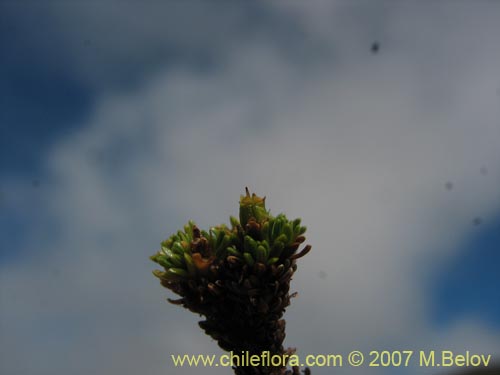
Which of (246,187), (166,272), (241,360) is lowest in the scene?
(241,360)

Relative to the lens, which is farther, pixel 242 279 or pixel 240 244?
pixel 240 244

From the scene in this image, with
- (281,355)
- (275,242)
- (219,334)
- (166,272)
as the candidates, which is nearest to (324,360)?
(281,355)

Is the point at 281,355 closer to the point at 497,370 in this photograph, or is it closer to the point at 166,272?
the point at 166,272

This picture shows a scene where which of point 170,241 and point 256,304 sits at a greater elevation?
point 170,241

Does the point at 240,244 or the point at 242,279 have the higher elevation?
the point at 240,244

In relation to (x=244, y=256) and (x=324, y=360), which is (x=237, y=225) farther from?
(x=324, y=360)

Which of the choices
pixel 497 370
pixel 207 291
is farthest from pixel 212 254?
pixel 497 370

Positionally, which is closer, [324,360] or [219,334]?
[219,334]

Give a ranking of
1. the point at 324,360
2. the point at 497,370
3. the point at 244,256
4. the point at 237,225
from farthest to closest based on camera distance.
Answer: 1. the point at 497,370
2. the point at 324,360
3. the point at 237,225
4. the point at 244,256

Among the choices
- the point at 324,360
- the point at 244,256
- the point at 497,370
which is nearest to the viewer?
the point at 244,256
